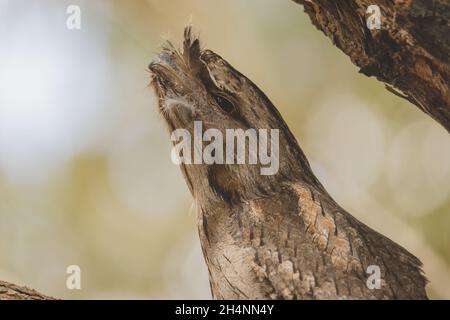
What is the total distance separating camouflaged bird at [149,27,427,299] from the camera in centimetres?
319

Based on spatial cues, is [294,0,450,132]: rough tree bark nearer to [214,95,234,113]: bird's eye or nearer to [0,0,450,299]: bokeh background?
[214,95,234,113]: bird's eye

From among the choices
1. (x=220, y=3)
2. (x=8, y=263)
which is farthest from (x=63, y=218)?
(x=220, y=3)

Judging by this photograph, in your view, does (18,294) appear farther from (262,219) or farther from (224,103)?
(224,103)

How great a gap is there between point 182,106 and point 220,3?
217 centimetres

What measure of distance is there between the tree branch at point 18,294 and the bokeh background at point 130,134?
1789mm

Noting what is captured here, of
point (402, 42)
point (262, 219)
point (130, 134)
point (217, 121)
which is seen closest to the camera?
point (402, 42)

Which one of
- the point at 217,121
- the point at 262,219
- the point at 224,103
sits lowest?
the point at 262,219

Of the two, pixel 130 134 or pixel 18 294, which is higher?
pixel 130 134

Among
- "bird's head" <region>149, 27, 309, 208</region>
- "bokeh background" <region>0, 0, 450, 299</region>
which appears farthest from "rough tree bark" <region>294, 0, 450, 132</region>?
"bokeh background" <region>0, 0, 450, 299</region>

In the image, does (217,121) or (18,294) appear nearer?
(18,294)

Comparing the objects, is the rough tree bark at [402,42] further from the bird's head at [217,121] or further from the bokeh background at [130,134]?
the bokeh background at [130,134]

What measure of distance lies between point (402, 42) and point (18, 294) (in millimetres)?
2320

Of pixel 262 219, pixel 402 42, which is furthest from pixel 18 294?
pixel 402 42

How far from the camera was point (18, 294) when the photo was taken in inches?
130
